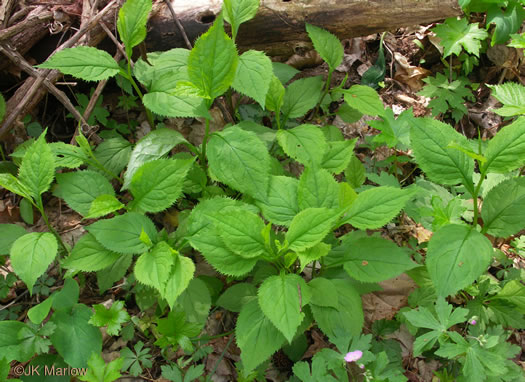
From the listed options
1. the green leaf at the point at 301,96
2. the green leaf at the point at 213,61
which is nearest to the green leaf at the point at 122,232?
the green leaf at the point at 213,61

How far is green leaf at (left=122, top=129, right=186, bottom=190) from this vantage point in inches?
90.4

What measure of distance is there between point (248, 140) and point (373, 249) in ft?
2.86

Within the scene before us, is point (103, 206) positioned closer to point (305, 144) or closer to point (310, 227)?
point (310, 227)

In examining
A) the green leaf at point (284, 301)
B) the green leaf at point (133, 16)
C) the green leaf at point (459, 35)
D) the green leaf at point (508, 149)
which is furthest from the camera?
the green leaf at point (459, 35)

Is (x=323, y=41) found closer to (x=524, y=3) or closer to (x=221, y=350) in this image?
(x=524, y=3)

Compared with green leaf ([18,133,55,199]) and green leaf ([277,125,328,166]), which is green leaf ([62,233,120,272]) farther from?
green leaf ([277,125,328,166])

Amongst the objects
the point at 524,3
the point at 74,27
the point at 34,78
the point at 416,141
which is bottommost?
the point at 416,141

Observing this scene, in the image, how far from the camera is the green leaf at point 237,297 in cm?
218

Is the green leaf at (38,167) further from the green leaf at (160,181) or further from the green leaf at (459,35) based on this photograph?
the green leaf at (459,35)

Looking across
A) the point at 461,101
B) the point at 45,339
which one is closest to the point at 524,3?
the point at 461,101

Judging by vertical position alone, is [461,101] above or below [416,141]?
below

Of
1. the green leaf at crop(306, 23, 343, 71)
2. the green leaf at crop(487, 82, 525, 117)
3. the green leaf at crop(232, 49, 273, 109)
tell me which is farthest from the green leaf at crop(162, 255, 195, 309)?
the green leaf at crop(487, 82, 525, 117)

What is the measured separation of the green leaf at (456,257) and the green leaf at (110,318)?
1535 millimetres

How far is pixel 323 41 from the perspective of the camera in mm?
2746
